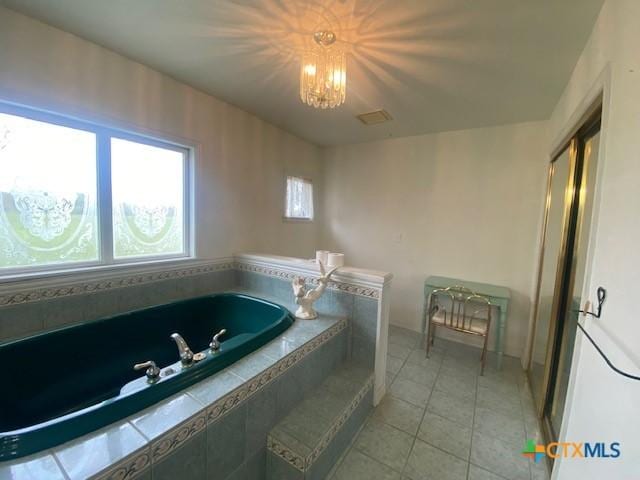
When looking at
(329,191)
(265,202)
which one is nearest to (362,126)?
(329,191)

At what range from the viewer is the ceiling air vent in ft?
7.88

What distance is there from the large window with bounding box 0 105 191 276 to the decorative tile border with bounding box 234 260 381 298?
588mm

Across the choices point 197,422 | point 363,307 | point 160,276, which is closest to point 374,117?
point 363,307

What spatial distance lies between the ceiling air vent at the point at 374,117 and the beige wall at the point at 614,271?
1.44 m

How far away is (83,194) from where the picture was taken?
1.64m

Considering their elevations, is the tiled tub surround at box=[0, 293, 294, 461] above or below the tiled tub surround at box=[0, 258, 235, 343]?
below

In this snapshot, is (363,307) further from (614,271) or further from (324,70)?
(324,70)

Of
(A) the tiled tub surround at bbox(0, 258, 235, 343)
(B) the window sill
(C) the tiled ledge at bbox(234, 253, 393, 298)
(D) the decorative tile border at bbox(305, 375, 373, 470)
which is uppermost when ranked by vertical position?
(B) the window sill

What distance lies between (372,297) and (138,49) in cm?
226

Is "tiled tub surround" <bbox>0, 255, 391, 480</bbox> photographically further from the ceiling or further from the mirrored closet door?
the ceiling

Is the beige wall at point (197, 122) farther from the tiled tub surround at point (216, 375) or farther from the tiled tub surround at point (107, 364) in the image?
the tiled tub surround at point (107, 364)

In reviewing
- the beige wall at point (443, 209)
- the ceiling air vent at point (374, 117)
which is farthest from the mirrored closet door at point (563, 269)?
the ceiling air vent at point (374, 117)

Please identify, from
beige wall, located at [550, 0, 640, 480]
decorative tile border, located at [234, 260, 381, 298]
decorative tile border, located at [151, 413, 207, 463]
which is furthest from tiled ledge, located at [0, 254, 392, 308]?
decorative tile border, located at [151, 413, 207, 463]

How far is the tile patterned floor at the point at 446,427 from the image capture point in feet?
4.49
